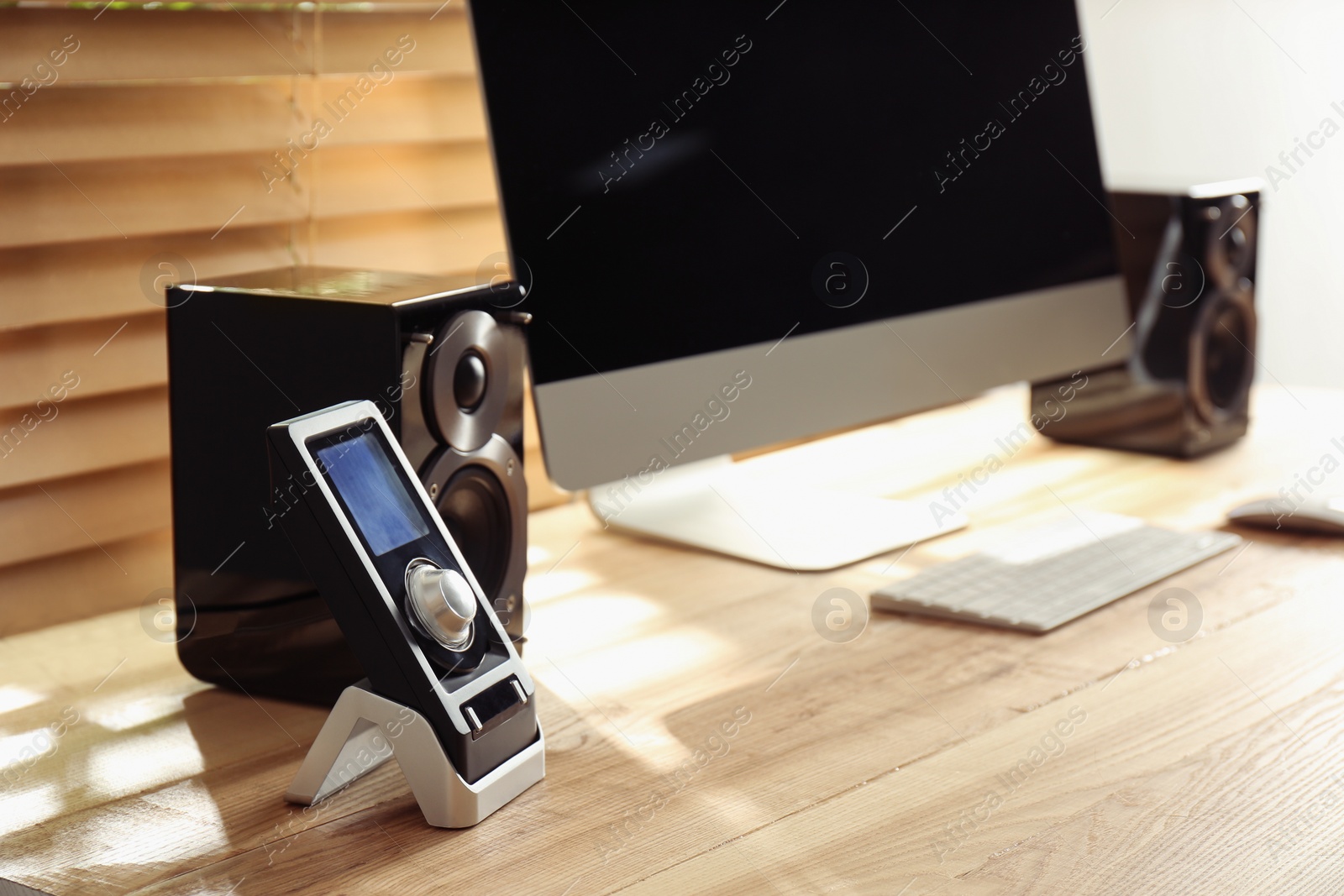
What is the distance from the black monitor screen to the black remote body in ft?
0.89

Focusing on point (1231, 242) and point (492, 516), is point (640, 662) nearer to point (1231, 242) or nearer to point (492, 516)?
point (492, 516)

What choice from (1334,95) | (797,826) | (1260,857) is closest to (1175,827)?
(1260,857)

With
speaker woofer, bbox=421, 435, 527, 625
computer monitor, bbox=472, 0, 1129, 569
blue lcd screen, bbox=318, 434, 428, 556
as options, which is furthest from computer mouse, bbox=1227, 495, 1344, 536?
blue lcd screen, bbox=318, 434, 428, 556

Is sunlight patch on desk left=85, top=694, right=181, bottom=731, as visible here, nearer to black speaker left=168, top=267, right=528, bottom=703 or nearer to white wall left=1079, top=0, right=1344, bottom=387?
black speaker left=168, top=267, right=528, bottom=703

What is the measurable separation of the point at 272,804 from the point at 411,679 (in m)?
0.13

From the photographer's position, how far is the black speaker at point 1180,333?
1429 millimetres

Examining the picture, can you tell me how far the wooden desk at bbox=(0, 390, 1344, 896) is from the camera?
2.04 feet

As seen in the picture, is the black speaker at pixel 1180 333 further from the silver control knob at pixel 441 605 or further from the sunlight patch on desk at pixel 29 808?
the sunlight patch on desk at pixel 29 808

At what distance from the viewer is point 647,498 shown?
122 centimetres

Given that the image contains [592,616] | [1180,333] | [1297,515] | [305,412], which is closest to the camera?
[305,412]

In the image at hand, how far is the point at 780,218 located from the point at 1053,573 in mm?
398

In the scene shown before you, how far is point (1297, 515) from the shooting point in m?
1.13

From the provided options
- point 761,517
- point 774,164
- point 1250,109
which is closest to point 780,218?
point 774,164

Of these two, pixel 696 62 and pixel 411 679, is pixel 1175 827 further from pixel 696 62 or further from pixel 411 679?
pixel 696 62
